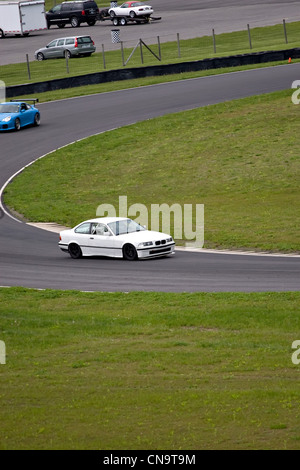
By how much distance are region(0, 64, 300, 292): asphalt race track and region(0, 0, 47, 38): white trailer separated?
29281 mm

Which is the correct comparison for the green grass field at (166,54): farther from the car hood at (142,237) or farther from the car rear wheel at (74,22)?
the car hood at (142,237)

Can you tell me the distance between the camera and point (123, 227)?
75.9ft

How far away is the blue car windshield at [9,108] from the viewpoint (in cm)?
4062

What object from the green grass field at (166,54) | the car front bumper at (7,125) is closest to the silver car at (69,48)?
the green grass field at (166,54)

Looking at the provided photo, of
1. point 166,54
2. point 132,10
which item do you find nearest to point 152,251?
point 166,54

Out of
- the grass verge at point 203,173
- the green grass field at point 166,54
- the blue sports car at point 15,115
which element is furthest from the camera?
the green grass field at point 166,54

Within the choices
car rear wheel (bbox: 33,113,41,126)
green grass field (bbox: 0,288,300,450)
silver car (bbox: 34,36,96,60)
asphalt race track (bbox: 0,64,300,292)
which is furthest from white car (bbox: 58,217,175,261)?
silver car (bbox: 34,36,96,60)

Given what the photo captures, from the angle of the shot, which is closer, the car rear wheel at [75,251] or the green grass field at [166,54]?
the car rear wheel at [75,251]

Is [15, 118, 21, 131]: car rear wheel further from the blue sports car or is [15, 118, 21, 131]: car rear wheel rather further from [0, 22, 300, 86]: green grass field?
[0, 22, 300, 86]: green grass field

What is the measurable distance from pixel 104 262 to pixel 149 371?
10.2m

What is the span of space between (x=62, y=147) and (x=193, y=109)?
7359 mm

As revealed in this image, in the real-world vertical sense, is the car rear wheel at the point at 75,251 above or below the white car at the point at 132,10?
below

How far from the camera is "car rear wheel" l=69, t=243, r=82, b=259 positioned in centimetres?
2333
